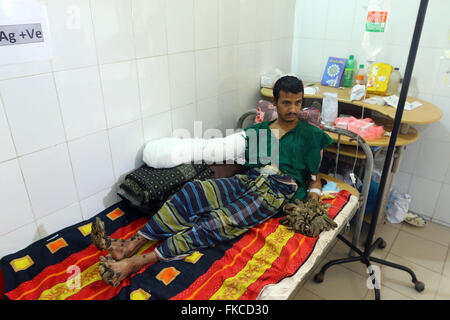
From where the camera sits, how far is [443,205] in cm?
263

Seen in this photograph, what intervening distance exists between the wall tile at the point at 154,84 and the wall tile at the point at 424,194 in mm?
2095

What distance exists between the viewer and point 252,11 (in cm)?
239

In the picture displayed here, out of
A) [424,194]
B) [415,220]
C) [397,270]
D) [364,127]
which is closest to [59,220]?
[364,127]

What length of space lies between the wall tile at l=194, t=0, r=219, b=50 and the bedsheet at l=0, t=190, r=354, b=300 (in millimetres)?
1199

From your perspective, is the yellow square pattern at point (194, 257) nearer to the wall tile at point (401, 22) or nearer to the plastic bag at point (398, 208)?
the plastic bag at point (398, 208)

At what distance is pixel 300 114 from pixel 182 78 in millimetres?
757

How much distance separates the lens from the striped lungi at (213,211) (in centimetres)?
159

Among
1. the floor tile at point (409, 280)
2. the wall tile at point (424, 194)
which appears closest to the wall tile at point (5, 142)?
the floor tile at point (409, 280)

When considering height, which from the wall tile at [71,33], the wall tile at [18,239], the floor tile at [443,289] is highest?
the wall tile at [71,33]

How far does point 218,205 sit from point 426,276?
1.48 meters

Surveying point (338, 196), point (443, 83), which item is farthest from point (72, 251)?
point (443, 83)

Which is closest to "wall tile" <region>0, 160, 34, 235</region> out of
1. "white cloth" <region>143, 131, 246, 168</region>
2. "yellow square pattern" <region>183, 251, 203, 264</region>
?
"white cloth" <region>143, 131, 246, 168</region>

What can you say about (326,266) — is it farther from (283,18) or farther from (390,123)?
(283,18)

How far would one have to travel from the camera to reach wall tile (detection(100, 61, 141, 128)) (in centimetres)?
167
